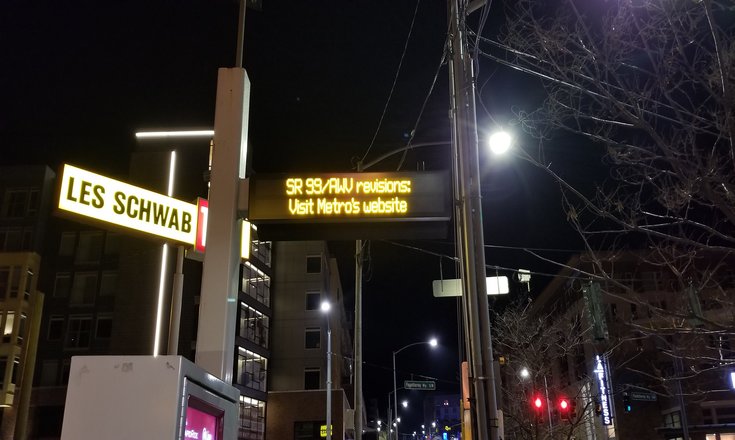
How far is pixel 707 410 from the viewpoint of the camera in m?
50.2

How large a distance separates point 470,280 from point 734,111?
13.0 ft

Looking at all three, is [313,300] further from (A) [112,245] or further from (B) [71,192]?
(B) [71,192]

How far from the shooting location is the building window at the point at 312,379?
5131cm

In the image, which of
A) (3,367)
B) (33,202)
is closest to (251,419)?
(3,367)

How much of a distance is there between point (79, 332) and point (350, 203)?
45.3 meters

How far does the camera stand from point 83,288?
48.5 metres

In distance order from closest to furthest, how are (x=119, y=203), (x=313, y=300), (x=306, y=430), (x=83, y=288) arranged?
1. (x=119, y=203)
2. (x=83, y=288)
3. (x=306, y=430)
4. (x=313, y=300)

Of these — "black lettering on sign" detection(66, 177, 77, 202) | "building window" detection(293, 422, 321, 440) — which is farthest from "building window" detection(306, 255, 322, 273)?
"black lettering on sign" detection(66, 177, 77, 202)

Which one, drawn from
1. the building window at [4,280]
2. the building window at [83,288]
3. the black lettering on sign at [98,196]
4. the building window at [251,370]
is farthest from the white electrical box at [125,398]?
the building window at [4,280]

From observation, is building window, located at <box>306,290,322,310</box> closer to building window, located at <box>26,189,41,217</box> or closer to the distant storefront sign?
the distant storefront sign

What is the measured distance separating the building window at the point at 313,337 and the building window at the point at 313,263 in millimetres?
5075

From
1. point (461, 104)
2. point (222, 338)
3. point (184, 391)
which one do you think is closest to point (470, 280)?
point (461, 104)

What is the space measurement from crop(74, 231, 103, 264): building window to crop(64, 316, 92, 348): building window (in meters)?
4.62

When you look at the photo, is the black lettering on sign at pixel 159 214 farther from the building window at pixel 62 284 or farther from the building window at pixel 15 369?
the building window at pixel 15 369
